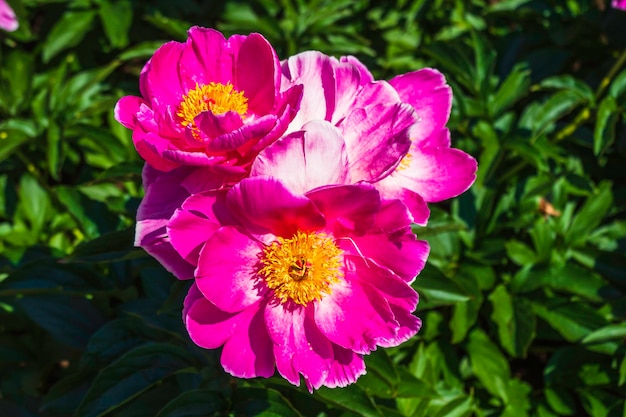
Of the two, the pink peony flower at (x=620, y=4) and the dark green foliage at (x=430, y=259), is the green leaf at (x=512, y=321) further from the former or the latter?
the pink peony flower at (x=620, y=4)

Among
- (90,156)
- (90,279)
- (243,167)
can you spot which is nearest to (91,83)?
(90,156)

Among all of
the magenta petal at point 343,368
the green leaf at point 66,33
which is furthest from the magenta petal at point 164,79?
the green leaf at point 66,33

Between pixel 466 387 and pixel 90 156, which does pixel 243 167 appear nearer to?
pixel 466 387

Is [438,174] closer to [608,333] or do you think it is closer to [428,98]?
[428,98]

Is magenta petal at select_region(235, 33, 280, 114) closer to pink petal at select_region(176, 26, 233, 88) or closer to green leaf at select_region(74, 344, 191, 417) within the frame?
pink petal at select_region(176, 26, 233, 88)

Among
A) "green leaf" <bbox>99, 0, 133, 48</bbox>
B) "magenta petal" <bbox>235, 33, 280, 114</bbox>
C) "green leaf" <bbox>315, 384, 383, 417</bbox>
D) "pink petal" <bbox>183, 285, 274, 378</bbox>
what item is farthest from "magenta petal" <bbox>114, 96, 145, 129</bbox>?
"green leaf" <bbox>99, 0, 133, 48</bbox>

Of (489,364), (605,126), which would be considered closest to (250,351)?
(489,364)
